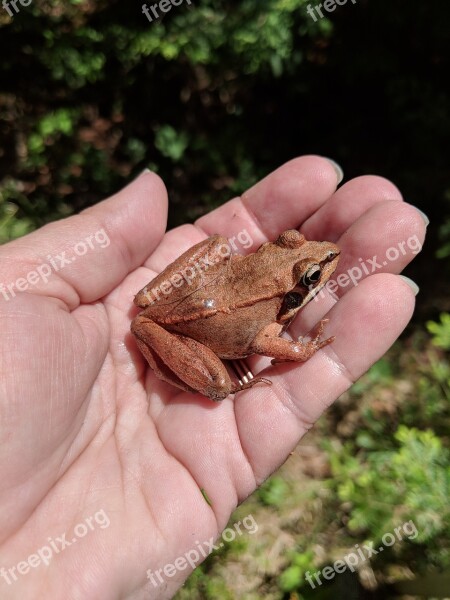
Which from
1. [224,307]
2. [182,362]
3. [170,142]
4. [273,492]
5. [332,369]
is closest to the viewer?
[332,369]

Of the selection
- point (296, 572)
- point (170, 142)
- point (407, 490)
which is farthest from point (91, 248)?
point (296, 572)

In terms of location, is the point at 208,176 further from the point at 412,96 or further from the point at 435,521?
the point at 435,521

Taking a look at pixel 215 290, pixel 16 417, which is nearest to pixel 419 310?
pixel 215 290

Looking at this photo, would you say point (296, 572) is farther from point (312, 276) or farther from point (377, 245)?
point (377, 245)

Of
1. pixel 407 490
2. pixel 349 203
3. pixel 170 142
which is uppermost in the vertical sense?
pixel 170 142

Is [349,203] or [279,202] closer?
[349,203]

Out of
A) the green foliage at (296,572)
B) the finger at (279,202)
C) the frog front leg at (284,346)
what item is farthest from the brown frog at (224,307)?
the green foliage at (296,572)
